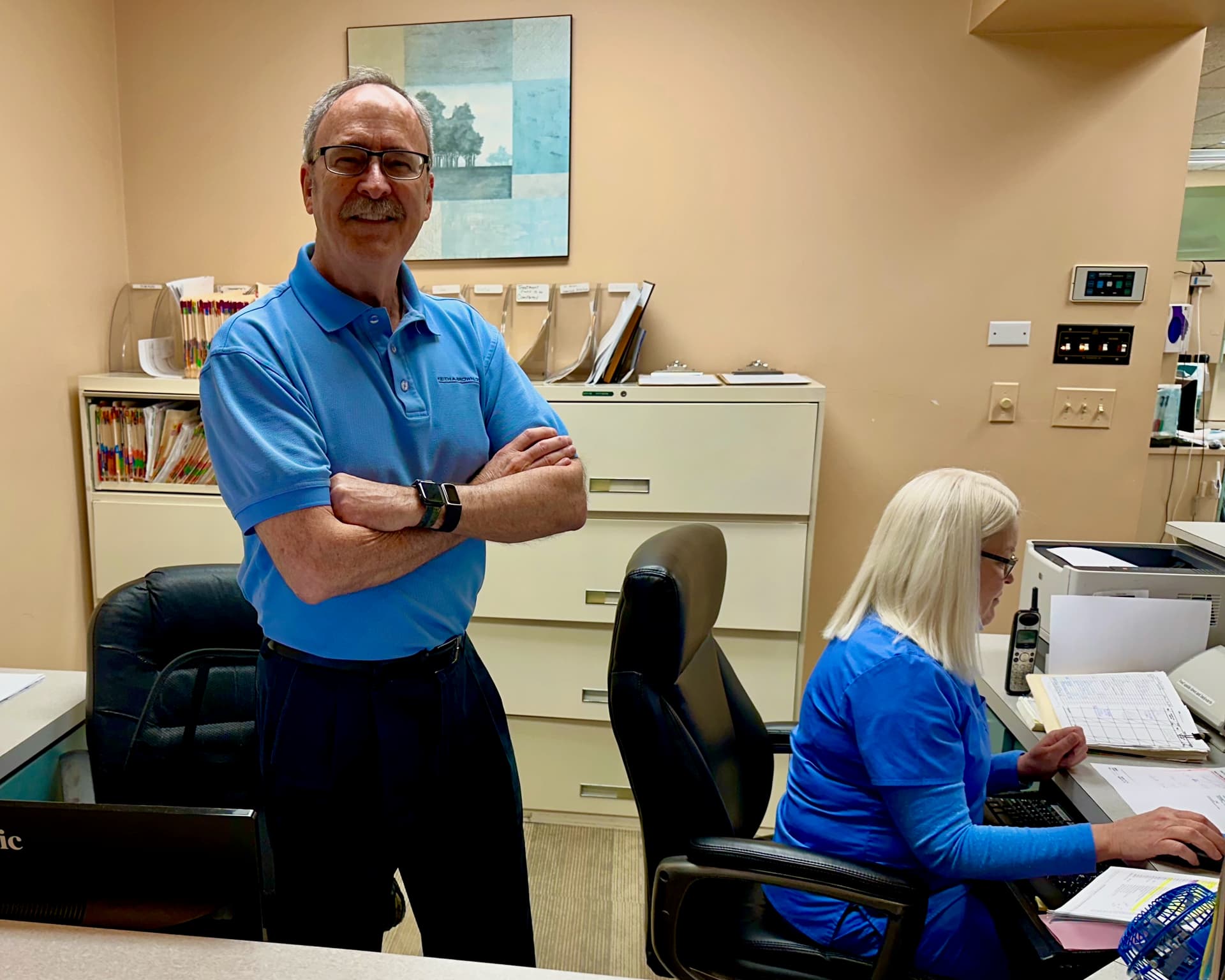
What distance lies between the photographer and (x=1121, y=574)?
1727 mm

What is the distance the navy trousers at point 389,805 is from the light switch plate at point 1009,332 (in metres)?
2.02

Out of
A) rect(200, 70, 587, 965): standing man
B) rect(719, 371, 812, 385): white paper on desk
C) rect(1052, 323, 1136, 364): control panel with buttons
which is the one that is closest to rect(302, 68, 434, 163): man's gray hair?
rect(200, 70, 587, 965): standing man

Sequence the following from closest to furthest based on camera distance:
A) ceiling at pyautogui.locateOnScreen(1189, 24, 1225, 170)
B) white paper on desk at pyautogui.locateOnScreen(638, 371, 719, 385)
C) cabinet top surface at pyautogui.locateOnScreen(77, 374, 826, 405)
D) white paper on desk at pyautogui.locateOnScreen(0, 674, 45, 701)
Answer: white paper on desk at pyautogui.locateOnScreen(0, 674, 45, 701) → cabinet top surface at pyautogui.locateOnScreen(77, 374, 826, 405) → white paper on desk at pyautogui.locateOnScreen(638, 371, 719, 385) → ceiling at pyautogui.locateOnScreen(1189, 24, 1225, 170)

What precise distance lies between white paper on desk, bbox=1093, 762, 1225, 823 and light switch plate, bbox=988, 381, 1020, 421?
1425 mm

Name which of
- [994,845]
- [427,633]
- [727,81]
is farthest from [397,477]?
[727,81]

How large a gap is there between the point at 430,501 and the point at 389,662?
0.88 ft

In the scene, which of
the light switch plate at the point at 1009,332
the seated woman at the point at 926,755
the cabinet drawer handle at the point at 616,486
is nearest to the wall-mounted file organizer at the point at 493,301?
the cabinet drawer handle at the point at 616,486

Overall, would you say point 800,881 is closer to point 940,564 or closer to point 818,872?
point 818,872

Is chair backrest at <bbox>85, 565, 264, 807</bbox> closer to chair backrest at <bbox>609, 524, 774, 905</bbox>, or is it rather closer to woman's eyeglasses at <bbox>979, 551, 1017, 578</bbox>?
chair backrest at <bbox>609, 524, 774, 905</bbox>

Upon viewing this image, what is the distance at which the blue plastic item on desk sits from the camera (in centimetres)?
82

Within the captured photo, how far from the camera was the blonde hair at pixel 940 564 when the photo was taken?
49.4 inches

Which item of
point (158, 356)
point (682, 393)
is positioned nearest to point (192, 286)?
point (158, 356)

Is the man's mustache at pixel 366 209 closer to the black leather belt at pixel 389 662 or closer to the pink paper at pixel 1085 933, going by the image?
the black leather belt at pixel 389 662

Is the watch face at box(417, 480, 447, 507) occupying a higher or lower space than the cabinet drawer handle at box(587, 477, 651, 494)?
higher
